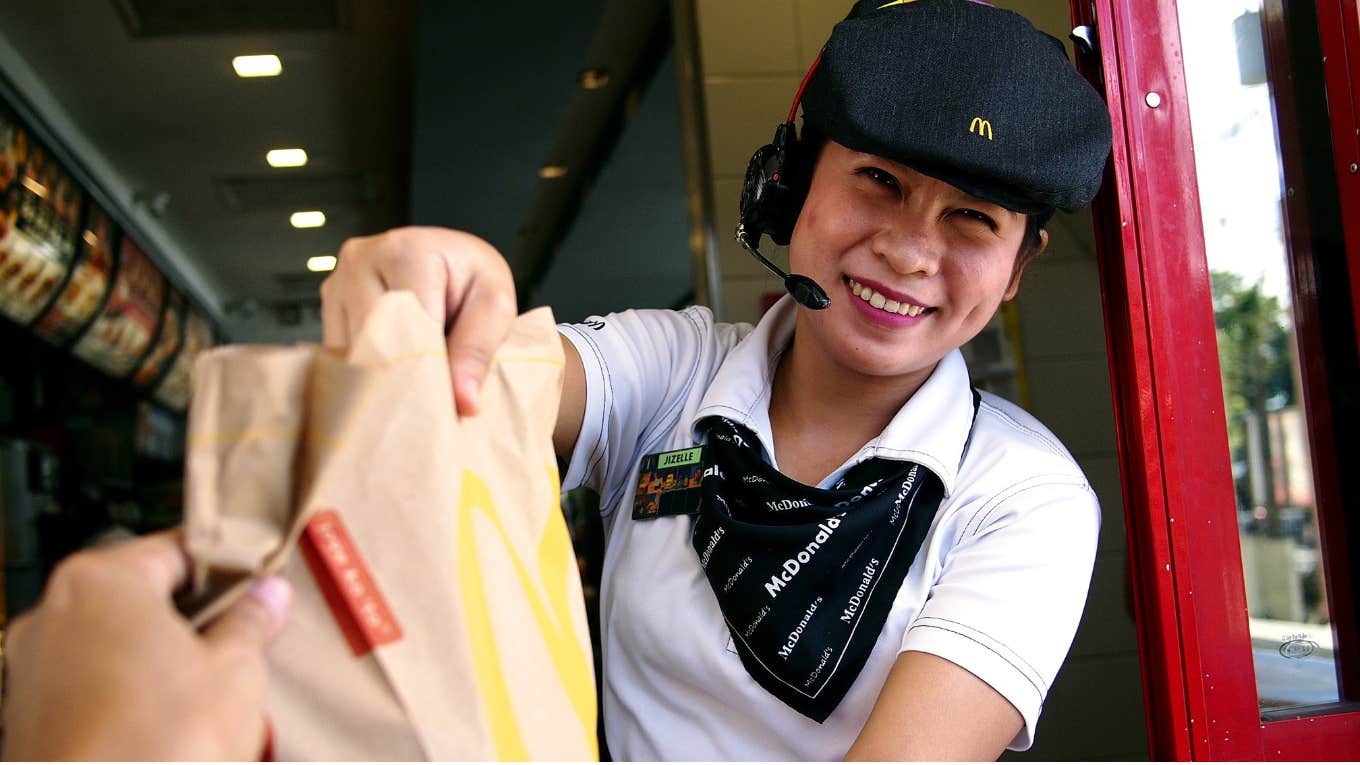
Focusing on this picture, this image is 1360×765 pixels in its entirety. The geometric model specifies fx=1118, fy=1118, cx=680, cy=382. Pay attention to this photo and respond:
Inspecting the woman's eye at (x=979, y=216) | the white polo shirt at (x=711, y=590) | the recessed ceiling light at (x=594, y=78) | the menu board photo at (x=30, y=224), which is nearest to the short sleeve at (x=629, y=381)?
the white polo shirt at (x=711, y=590)

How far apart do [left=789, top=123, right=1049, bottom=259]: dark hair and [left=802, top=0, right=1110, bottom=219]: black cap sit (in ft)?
0.28

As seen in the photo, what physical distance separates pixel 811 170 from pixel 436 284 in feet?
2.21

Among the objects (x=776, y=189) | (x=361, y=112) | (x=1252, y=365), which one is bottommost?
(x=1252, y=365)

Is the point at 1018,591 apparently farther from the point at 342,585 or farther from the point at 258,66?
the point at 258,66

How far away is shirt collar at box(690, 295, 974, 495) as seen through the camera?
4.00 feet

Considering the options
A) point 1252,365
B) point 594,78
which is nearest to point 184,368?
point 594,78

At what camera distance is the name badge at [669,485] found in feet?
4.18

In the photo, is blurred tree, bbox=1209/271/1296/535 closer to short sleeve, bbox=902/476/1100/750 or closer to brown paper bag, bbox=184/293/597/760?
short sleeve, bbox=902/476/1100/750

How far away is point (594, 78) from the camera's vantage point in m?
3.84

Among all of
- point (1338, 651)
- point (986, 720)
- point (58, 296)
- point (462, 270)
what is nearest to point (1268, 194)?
point (1338, 651)

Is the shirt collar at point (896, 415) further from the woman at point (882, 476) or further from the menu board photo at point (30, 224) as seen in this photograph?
the menu board photo at point (30, 224)

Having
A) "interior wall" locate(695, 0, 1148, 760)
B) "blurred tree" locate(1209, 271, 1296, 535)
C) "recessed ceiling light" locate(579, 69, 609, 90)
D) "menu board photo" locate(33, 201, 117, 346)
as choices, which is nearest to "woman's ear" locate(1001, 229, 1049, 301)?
"blurred tree" locate(1209, 271, 1296, 535)

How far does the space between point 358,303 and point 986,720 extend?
0.68 m

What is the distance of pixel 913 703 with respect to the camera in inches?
39.7
